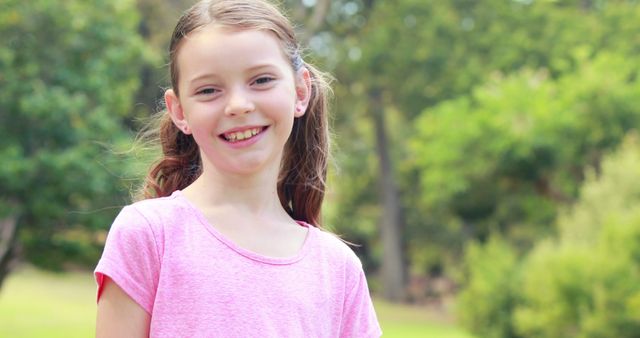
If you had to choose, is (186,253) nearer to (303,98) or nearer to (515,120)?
(303,98)

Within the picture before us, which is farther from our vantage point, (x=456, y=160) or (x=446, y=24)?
(x=446, y=24)

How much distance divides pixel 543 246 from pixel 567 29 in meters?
12.5

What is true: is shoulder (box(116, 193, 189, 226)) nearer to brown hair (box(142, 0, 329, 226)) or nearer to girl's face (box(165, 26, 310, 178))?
girl's face (box(165, 26, 310, 178))

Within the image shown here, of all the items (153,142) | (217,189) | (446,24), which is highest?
(446,24)

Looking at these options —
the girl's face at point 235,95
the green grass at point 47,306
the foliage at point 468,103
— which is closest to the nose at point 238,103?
the girl's face at point 235,95

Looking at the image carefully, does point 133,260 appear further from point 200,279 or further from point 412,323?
point 412,323

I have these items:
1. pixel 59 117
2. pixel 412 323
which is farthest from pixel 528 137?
pixel 59 117

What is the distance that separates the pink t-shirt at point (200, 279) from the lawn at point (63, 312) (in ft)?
49.2

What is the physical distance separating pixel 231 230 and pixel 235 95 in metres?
0.23

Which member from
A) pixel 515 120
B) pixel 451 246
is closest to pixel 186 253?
pixel 515 120

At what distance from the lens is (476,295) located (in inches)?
904

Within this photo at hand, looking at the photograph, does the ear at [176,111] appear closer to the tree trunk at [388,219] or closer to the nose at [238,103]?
the nose at [238,103]

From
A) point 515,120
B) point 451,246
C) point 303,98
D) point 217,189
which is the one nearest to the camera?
point 217,189

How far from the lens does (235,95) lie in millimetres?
1978
